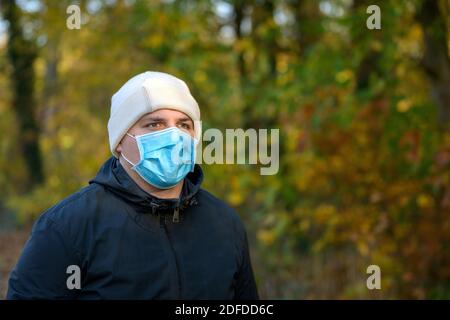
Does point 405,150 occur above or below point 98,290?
above

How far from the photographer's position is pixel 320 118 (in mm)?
7363

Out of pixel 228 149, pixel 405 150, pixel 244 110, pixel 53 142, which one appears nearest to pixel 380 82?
pixel 405 150

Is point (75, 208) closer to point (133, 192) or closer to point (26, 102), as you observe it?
point (133, 192)

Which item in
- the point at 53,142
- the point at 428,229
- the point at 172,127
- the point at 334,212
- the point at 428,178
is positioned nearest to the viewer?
the point at 172,127

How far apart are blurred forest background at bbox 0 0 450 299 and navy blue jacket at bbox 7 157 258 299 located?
267 cm

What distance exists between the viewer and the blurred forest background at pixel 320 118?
22.5ft

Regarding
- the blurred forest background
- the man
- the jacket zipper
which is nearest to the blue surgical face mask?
the man

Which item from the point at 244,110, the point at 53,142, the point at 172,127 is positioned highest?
the point at 53,142

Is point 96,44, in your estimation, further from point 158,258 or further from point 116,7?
point 158,258

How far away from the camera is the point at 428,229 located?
23.4ft

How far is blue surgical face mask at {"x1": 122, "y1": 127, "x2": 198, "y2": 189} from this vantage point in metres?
2.91

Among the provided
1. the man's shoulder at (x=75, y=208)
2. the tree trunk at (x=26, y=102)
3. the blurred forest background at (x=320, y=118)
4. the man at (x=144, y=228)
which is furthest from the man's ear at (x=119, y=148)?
the tree trunk at (x=26, y=102)

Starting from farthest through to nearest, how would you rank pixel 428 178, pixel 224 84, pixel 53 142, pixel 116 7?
1. pixel 53 142
2. pixel 116 7
3. pixel 224 84
4. pixel 428 178

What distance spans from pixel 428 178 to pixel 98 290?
4.56 m
